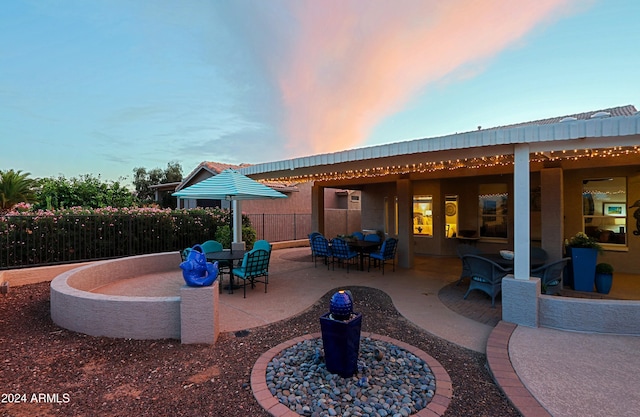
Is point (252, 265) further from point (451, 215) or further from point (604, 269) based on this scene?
point (451, 215)

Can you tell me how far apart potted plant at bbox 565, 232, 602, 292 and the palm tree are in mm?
13577

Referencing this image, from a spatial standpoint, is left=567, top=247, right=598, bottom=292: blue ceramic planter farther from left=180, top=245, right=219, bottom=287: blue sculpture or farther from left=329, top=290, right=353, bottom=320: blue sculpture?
left=180, top=245, right=219, bottom=287: blue sculpture

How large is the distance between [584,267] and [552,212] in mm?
1289

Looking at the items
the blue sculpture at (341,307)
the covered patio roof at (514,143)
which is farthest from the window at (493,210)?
the blue sculpture at (341,307)

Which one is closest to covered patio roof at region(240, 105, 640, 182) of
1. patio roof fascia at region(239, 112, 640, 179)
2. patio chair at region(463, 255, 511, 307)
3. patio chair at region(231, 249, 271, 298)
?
patio roof fascia at region(239, 112, 640, 179)

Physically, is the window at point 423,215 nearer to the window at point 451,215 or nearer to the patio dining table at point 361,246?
the window at point 451,215

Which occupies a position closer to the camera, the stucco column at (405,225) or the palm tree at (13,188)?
the palm tree at (13,188)

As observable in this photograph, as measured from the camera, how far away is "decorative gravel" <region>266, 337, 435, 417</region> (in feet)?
8.11

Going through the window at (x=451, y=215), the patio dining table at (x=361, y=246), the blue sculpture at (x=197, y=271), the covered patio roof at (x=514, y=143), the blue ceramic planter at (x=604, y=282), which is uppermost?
the covered patio roof at (x=514, y=143)

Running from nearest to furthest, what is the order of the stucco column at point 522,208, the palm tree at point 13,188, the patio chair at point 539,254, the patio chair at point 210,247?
the stucco column at point 522,208 → the patio chair at point 539,254 → the patio chair at point 210,247 → the palm tree at point 13,188

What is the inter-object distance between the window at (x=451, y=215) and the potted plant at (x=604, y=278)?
16.3 feet

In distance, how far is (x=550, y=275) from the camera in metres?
5.12

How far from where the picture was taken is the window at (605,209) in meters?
7.52

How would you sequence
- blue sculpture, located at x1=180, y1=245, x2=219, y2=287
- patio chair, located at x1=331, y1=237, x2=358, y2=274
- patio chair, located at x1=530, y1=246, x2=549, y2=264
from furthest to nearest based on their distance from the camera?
patio chair, located at x1=331, y1=237, x2=358, y2=274, patio chair, located at x1=530, y1=246, x2=549, y2=264, blue sculpture, located at x1=180, y1=245, x2=219, y2=287
